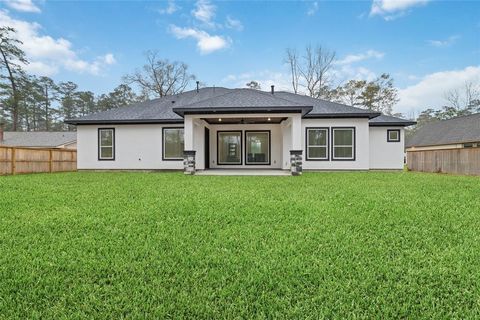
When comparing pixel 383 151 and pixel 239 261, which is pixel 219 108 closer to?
pixel 239 261

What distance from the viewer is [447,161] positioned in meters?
13.4

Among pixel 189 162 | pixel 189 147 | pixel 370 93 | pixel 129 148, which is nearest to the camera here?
pixel 189 162

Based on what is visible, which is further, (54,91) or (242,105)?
(54,91)

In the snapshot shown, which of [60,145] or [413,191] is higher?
[60,145]

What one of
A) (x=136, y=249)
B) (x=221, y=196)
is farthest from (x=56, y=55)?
(x=136, y=249)

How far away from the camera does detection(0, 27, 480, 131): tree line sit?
24625 millimetres

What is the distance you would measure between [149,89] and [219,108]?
19250mm

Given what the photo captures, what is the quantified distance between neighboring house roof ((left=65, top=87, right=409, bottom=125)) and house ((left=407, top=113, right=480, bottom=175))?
10.0 ft

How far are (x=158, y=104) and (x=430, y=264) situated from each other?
14604 millimetres

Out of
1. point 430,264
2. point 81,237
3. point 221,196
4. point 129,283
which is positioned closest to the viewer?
point 129,283

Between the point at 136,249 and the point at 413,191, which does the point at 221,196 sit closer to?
the point at 136,249

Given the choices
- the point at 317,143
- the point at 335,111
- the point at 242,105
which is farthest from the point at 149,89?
the point at 335,111

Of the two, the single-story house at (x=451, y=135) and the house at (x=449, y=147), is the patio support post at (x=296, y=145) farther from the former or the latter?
the single-story house at (x=451, y=135)

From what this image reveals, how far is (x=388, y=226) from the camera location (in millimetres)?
3629
